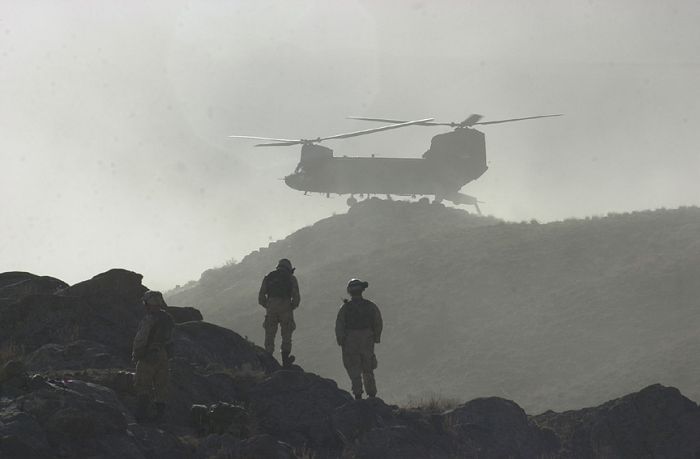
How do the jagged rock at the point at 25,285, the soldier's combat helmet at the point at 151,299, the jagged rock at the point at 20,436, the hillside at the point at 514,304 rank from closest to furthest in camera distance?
the jagged rock at the point at 20,436 < the soldier's combat helmet at the point at 151,299 < the jagged rock at the point at 25,285 < the hillside at the point at 514,304

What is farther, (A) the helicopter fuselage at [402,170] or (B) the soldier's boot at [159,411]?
(A) the helicopter fuselage at [402,170]

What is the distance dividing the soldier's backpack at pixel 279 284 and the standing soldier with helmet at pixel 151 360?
403 cm

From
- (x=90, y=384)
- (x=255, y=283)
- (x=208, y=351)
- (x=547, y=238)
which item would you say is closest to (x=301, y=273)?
(x=255, y=283)

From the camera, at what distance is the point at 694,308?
4472 cm

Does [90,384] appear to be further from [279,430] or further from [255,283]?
[255,283]

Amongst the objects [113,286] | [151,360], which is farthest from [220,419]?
[113,286]

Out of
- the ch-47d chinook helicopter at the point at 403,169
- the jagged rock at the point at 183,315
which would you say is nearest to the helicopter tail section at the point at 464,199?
the ch-47d chinook helicopter at the point at 403,169

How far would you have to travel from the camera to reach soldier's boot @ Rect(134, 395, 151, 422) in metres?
12.7

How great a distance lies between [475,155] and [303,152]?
14703mm

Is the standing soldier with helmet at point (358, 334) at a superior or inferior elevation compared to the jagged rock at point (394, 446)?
superior

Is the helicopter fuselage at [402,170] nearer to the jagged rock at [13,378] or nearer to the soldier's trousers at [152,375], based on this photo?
the soldier's trousers at [152,375]

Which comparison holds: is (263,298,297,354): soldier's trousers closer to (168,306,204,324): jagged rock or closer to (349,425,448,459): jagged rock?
(168,306,204,324): jagged rock

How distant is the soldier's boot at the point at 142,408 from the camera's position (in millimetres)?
12727

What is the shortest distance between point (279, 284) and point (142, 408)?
15.3 ft
